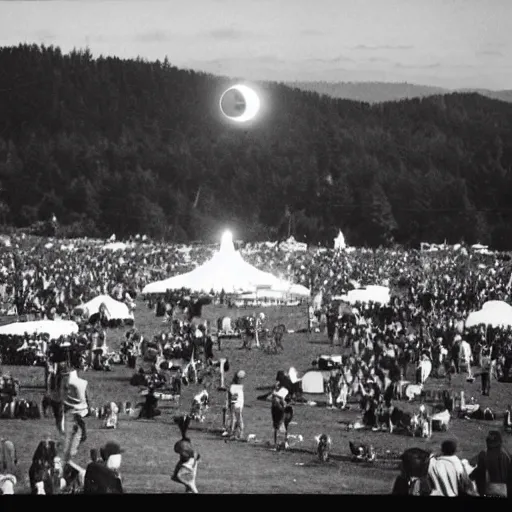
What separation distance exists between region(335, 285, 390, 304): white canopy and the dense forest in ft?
15.2

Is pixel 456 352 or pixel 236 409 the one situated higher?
pixel 456 352

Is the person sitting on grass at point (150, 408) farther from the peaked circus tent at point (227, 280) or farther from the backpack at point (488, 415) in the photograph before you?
the peaked circus tent at point (227, 280)

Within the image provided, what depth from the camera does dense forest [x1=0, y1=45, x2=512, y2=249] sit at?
32.0 m

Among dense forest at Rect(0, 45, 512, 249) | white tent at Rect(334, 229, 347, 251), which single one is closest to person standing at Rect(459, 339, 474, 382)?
dense forest at Rect(0, 45, 512, 249)

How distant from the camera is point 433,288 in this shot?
68.9 feet

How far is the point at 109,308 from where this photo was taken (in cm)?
1989

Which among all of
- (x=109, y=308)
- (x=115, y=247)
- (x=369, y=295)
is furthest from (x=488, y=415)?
(x=115, y=247)

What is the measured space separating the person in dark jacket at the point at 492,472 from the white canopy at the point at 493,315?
274 inches

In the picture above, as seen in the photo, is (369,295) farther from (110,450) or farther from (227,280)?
(110,450)

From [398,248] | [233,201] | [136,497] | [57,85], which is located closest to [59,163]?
[57,85]

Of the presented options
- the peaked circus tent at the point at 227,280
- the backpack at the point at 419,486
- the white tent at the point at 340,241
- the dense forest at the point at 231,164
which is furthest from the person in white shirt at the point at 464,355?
the white tent at the point at 340,241

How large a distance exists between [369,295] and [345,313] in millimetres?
2102

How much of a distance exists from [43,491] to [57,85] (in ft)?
87.9

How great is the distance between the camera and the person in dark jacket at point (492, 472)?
357 inches
